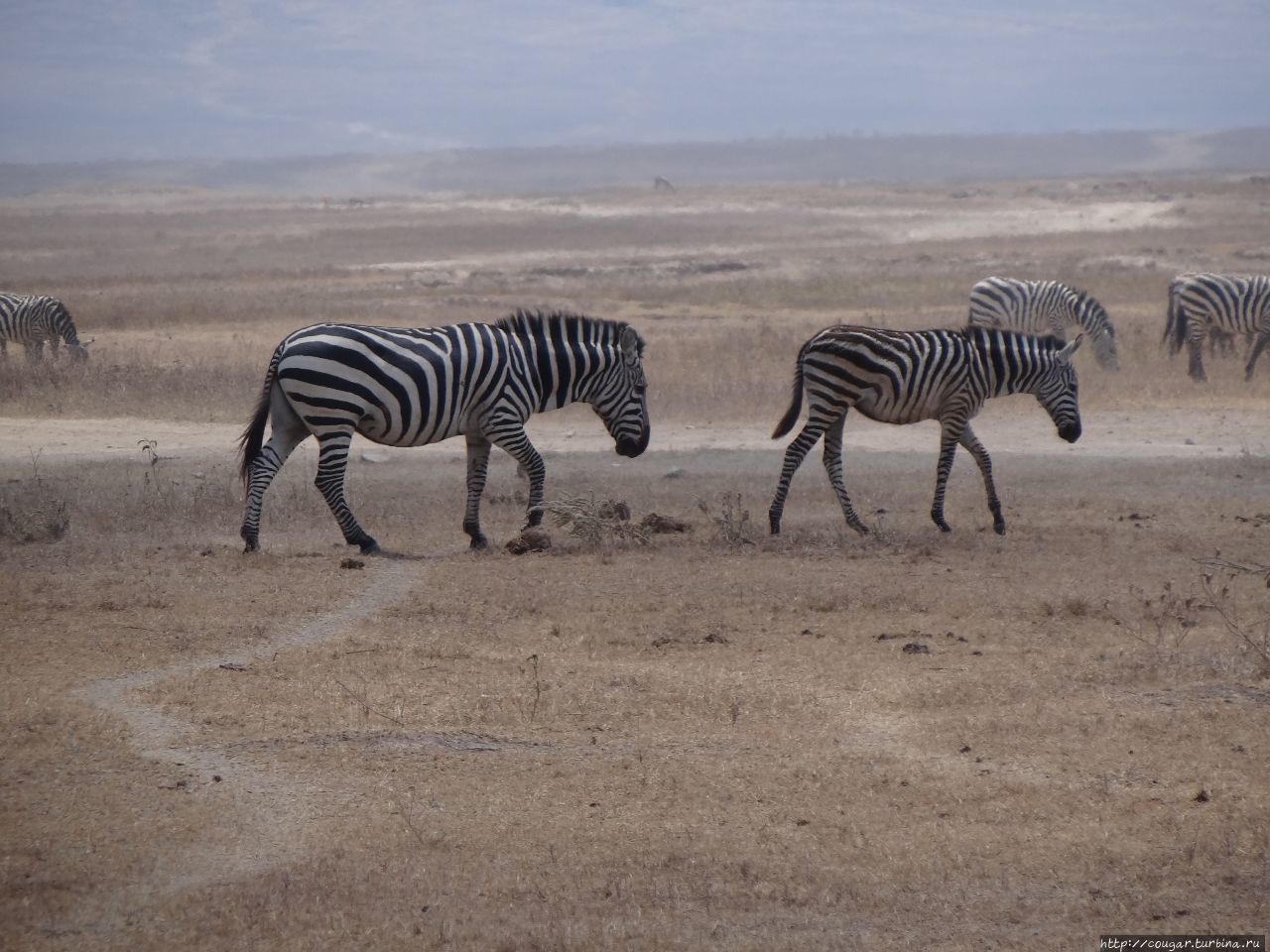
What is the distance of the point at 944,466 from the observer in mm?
12133

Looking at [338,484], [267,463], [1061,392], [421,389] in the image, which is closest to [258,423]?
[267,463]

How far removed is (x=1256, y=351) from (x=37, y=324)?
1819 cm

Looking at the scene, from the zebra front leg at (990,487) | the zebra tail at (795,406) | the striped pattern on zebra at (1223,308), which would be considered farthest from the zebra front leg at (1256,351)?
the zebra tail at (795,406)

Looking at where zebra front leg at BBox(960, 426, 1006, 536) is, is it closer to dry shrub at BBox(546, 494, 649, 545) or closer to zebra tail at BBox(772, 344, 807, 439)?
zebra tail at BBox(772, 344, 807, 439)

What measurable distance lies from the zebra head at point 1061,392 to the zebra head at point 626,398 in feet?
11.8

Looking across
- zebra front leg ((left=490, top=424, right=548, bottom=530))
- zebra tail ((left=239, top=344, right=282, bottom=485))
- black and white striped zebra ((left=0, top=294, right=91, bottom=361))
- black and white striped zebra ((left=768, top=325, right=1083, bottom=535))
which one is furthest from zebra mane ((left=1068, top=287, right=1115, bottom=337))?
black and white striped zebra ((left=0, top=294, right=91, bottom=361))

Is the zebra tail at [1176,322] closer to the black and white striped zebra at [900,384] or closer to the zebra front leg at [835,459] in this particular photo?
the black and white striped zebra at [900,384]

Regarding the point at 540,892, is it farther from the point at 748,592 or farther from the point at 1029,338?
the point at 1029,338

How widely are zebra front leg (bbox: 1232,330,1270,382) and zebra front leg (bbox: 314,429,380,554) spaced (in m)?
14.7

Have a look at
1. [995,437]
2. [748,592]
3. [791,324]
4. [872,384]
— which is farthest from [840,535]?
[791,324]

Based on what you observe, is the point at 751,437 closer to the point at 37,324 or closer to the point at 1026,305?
the point at 1026,305

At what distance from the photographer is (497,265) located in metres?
44.1

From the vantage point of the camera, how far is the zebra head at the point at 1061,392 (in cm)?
1295

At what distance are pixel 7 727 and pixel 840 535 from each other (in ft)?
22.7
